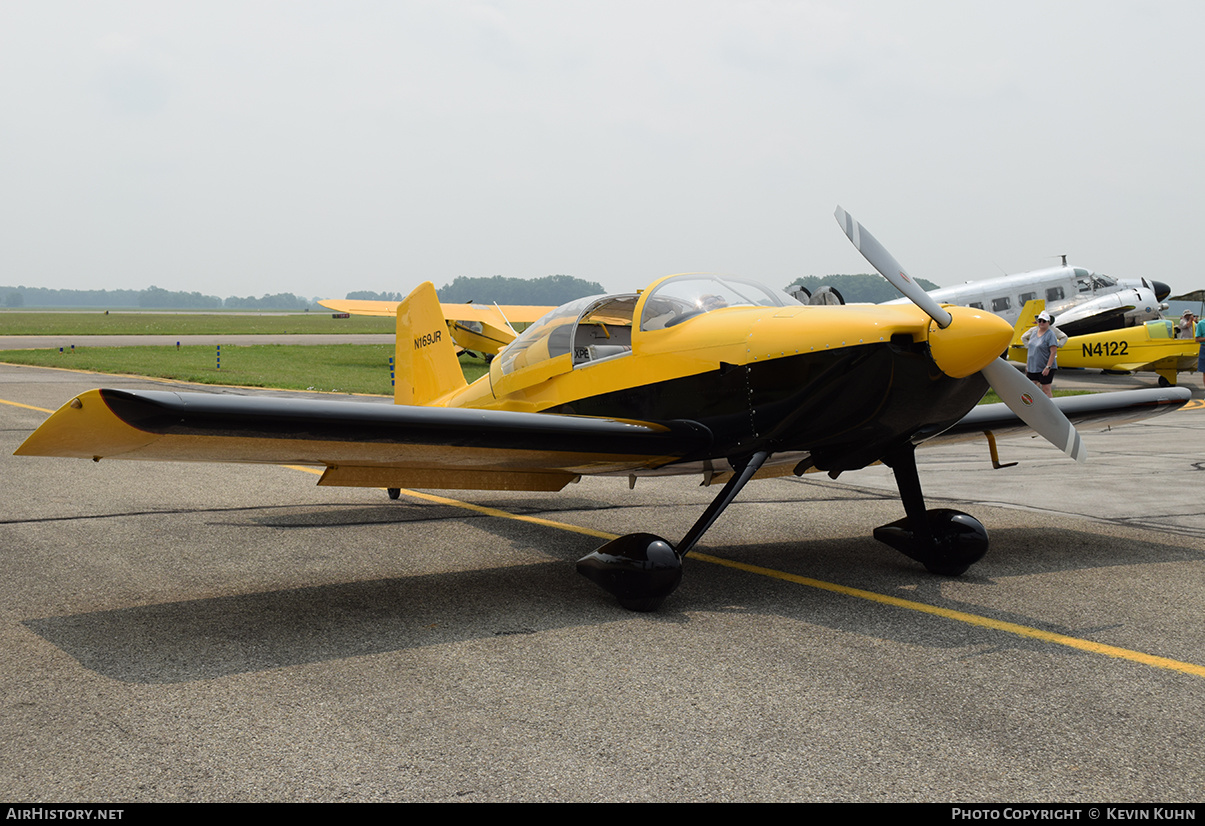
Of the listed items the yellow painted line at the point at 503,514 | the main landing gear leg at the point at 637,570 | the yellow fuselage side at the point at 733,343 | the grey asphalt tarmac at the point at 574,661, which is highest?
the yellow fuselage side at the point at 733,343

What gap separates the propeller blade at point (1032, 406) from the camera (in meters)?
5.16

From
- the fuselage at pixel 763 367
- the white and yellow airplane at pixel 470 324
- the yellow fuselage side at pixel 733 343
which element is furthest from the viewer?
the white and yellow airplane at pixel 470 324

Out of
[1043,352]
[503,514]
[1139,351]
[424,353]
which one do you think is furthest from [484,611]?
[1139,351]

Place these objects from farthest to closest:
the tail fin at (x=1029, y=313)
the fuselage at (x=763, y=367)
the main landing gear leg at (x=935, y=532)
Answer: the tail fin at (x=1029, y=313)
the main landing gear leg at (x=935, y=532)
the fuselage at (x=763, y=367)

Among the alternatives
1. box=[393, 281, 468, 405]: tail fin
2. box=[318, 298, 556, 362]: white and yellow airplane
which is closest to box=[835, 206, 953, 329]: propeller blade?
box=[393, 281, 468, 405]: tail fin

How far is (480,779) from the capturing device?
3088 millimetres

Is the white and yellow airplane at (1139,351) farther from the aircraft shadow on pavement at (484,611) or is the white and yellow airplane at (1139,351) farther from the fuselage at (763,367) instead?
the fuselage at (763,367)

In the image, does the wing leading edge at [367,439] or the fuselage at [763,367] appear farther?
the fuselage at [763,367]

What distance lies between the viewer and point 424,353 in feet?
29.5

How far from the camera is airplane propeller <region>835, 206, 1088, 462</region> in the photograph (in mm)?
5105

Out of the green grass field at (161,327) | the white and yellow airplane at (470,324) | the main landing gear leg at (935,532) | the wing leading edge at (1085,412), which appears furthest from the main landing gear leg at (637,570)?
the green grass field at (161,327)

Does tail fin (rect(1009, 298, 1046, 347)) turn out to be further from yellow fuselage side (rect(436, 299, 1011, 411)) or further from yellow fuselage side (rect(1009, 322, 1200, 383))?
yellow fuselage side (rect(436, 299, 1011, 411))

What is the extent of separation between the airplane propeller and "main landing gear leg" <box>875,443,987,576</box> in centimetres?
82

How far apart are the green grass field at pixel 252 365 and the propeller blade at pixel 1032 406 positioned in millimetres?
16100
